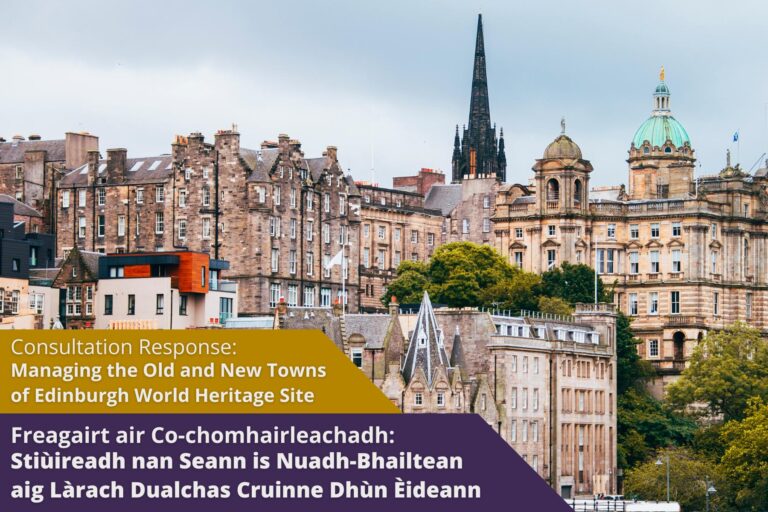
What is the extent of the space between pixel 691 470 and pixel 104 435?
7221 cm

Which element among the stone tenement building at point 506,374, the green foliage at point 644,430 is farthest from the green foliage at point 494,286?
the stone tenement building at point 506,374

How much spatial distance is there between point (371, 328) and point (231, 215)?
30032 mm

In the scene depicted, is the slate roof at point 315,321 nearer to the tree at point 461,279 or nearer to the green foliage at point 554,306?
the green foliage at point 554,306

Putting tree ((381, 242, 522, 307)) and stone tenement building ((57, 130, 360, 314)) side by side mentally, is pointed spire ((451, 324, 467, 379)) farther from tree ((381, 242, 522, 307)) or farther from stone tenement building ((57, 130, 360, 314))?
tree ((381, 242, 522, 307))

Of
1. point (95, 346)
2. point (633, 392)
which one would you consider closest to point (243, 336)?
A: point (95, 346)

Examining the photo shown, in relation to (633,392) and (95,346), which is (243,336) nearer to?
(95,346)

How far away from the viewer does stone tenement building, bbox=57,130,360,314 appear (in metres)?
192

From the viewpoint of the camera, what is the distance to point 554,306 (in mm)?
187750

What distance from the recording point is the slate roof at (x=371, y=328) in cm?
16400

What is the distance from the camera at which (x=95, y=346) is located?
362ft

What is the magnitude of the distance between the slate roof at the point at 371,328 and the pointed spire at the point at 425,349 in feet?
5.60

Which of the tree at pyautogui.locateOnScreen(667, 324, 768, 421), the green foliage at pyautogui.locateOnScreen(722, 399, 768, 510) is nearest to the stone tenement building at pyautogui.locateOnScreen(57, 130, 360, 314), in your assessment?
the tree at pyautogui.locateOnScreen(667, 324, 768, 421)

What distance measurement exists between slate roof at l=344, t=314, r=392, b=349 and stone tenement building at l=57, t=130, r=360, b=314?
22.4 metres

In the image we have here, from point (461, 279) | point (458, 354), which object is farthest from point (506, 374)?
point (461, 279)
